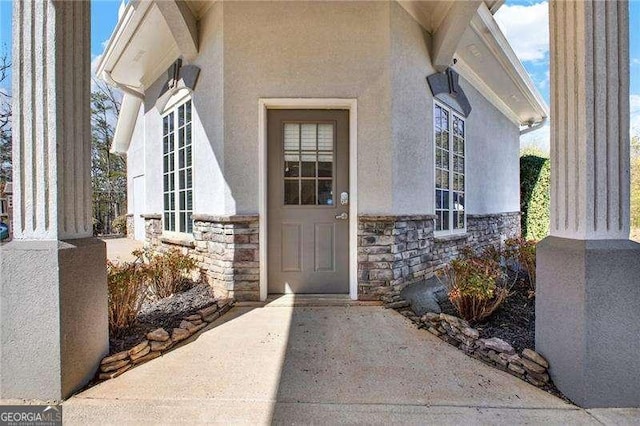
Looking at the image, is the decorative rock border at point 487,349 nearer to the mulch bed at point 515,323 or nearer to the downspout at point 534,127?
the mulch bed at point 515,323

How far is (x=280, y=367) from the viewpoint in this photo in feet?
8.18

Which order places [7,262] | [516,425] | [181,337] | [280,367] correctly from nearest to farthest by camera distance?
[516,425] → [7,262] → [280,367] → [181,337]

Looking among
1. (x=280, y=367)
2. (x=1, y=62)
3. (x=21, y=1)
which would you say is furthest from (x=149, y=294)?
(x=1, y=62)

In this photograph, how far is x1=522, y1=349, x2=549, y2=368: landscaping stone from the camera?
226 cm

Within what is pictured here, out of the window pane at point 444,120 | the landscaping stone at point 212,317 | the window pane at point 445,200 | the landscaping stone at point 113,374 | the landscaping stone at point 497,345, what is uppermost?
the window pane at point 444,120

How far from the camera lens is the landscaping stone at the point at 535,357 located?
2256 mm

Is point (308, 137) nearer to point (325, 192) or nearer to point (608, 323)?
point (325, 192)

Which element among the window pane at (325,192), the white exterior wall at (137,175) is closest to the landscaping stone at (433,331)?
the window pane at (325,192)

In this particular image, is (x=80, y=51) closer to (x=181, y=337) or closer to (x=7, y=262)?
(x=7, y=262)

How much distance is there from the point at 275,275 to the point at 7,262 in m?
2.49

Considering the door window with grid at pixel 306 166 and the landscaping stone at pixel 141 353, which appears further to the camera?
the door window with grid at pixel 306 166

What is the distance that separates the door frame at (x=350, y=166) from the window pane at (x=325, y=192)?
255 mm

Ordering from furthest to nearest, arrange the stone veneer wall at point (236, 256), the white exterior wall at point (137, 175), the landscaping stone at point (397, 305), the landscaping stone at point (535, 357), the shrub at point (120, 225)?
the shrub at point (120, 225), the white exterior wall at point (137, 175), the stone veneer wall at point (236, 256), the landscaping stone at point (397, 305), the landscaping stone at point (535, 357)

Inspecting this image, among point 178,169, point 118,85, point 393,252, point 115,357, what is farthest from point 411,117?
point 118,85
